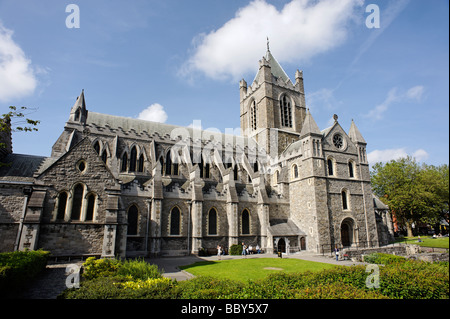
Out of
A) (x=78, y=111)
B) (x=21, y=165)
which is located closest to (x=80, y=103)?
(x=78, y=111)

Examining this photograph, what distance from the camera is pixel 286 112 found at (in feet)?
152

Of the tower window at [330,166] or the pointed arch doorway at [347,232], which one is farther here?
the tower window at [330,166]

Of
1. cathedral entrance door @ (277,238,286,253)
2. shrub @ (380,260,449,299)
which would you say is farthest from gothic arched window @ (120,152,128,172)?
shrub @ (380,260,449,299)

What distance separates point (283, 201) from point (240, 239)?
8.23 metres

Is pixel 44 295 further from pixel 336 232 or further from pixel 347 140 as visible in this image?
pixel 347 140

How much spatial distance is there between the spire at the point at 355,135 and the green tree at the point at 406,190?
36.4 ft

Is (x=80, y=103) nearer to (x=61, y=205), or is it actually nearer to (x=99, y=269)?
(x=61, y=205)

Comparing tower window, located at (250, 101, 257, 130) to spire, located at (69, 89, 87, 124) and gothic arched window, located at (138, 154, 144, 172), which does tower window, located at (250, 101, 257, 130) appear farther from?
spire, located at (69, 89, 87, 124)

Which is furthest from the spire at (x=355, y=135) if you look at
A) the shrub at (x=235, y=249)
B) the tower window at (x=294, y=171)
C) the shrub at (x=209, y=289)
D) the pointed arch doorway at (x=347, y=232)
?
the shrub at (x=209, y=289)

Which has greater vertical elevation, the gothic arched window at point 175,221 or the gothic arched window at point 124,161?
the gothic arched window at point 124,161

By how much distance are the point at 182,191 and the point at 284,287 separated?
20.3m

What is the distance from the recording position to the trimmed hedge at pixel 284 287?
705 centimetres

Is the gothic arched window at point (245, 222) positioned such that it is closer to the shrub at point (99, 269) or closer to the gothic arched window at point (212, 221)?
the gothic arched window at point (212, 221)

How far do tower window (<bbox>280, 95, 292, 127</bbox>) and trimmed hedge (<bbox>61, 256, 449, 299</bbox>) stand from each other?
1434 inches
